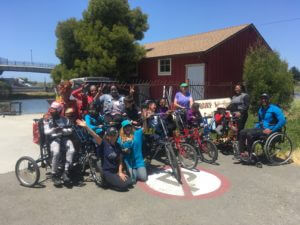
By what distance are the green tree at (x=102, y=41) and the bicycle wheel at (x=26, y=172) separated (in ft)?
44.4

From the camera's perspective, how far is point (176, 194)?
496cm

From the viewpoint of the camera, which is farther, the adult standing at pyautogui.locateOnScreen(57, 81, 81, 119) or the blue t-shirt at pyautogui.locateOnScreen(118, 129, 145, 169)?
the adult standing at pyautogui.locateOnScreen(57, 81, 81, 119)

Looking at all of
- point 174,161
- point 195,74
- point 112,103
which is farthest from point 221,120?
point 195,74

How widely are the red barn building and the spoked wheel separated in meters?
11.6

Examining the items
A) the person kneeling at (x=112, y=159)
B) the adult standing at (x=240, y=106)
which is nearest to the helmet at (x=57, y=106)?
the person kneeling at (x=112, y=159)

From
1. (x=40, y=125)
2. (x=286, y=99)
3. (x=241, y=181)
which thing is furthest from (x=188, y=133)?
(x=286, y=99)

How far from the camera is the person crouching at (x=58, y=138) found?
5254 mm

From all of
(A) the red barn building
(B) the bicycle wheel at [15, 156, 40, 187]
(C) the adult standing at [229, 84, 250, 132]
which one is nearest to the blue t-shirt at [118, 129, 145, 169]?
(B) the bicycle wheel at [15, 156, 40, 187]

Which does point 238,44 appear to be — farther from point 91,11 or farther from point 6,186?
point 6,186

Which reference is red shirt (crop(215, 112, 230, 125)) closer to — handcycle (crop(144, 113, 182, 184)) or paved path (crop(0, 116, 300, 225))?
handcycle (crop(144, 113, 182, 184))

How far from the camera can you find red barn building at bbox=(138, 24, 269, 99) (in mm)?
18266

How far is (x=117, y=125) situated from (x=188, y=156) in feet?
5.18

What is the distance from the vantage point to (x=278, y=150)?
7.29m

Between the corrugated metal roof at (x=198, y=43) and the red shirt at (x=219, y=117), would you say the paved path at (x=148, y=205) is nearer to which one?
the red shirt at (x=219, y=117)
